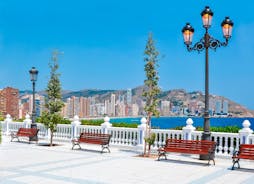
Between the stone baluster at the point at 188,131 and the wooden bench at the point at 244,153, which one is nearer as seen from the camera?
the wooden bench at the point at 244,153

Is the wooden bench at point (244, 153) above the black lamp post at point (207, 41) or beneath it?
beneath

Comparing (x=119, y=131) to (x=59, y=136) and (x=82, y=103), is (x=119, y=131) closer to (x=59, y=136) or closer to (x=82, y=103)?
(x=59, y=136)

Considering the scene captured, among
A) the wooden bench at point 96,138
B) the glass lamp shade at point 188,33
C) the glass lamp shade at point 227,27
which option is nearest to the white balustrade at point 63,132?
the wooden bench at point 96,138

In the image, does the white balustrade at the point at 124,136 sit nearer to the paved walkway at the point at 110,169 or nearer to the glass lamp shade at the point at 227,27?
the paved walkway at the point at 110,169

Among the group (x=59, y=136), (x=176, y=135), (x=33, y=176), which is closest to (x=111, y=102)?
(x=59, y=136)

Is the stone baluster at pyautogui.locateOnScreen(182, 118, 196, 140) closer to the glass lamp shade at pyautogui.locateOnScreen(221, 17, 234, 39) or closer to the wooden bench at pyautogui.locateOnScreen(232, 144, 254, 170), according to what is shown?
the wooden bench at pyautogui.locateOnScreen(232, 144, 254, 170)

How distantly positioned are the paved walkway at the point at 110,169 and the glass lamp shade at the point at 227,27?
4.97m

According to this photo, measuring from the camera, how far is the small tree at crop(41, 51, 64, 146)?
18.7m

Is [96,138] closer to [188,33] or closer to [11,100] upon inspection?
[188,33]

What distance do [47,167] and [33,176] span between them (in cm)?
158

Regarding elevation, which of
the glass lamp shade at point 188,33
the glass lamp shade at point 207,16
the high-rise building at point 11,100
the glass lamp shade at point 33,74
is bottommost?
the high-rise building at point 11,100

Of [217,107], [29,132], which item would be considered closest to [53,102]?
[29,132]

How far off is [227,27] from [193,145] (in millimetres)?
4775

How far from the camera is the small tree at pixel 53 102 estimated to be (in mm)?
18672
